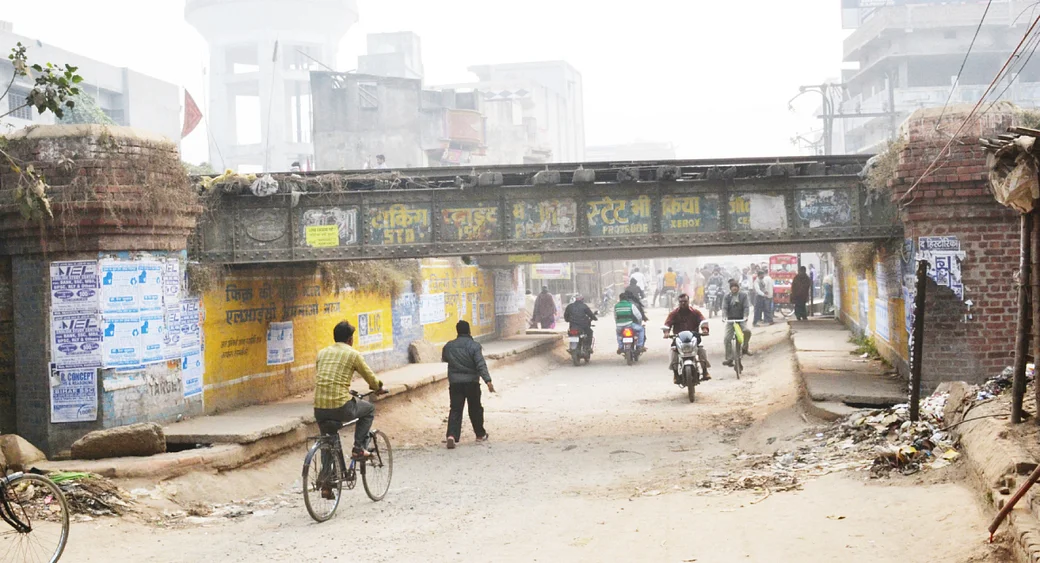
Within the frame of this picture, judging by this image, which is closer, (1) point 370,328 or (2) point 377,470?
(2) point 377,470

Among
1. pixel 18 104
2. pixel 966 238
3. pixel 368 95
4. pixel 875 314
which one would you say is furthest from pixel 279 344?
pixel 368 95

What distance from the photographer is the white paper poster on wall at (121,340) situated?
11391 mm

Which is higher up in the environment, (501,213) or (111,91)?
(111,91)

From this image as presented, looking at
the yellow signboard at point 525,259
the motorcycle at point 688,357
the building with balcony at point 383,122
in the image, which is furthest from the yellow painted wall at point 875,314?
the building with balcony at point 383,122

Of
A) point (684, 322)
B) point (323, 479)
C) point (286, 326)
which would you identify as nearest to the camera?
point (323, 479)

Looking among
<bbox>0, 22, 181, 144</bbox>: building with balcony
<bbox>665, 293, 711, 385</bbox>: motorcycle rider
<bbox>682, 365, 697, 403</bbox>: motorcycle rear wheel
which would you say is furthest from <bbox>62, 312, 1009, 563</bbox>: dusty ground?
<bbox>0, 22, 181, 144</bbox>: building with balcony

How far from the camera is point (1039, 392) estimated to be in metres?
7.15

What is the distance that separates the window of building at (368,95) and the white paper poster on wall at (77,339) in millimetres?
44477

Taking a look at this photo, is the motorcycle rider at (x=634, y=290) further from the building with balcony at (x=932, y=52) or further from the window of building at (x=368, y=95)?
the building with balcony at (x=932, y=52)

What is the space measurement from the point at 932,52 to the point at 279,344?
5966 cm

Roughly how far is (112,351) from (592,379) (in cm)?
1233

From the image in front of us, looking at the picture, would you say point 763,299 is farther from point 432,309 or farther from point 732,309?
point 432,309

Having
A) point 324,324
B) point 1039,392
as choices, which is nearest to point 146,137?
point 324,324

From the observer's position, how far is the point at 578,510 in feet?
28.0
